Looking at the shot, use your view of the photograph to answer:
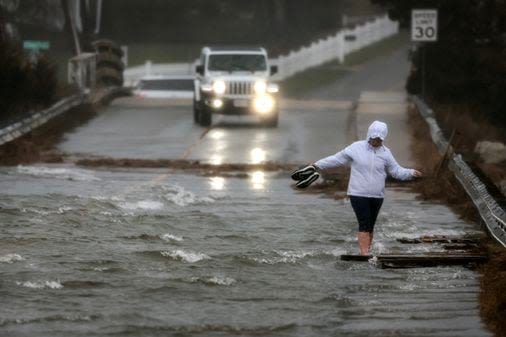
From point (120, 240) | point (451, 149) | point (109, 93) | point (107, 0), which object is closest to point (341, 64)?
point (107, 0)

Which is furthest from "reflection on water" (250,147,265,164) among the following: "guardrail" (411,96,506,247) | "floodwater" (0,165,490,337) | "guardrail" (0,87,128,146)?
"floodwater" (0,165,490,337)

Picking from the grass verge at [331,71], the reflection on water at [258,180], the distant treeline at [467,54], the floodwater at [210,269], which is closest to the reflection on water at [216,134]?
the distant treeline at [467,54]

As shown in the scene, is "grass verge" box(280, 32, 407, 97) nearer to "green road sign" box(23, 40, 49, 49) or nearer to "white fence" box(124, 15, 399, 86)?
"white fence" box(124, 15, 399, 86)

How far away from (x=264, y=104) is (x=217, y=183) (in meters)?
12.4

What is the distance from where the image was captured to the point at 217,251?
16.4 metres

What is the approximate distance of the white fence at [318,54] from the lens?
63.2 m

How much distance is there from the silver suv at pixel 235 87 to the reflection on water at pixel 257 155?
5.65 metres

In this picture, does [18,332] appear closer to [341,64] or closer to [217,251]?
[217,251]

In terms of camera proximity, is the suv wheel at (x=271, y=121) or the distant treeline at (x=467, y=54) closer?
the distant treeline at (x=467, y=54)

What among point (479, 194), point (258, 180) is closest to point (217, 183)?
point (258, 180)

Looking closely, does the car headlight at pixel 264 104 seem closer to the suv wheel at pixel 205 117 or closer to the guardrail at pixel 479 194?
the suv wheel at pixel 205 117

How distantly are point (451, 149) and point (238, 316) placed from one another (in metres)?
13.3

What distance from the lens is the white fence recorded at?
208 ft

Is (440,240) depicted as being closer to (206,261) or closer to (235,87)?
(206,261)
